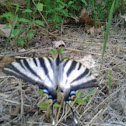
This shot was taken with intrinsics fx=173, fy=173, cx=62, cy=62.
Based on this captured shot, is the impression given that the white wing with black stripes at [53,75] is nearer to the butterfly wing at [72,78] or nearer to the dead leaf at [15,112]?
the butterfly wing at [72,78]

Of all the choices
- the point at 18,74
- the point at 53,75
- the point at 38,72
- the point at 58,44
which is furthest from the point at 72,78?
the point at 58,44

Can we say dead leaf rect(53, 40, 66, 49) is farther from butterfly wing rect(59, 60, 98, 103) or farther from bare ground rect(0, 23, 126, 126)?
butterfly wing rect(59, 60, 98, 103)

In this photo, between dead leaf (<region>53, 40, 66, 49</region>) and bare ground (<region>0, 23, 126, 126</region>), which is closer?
bare ground (<region>0, 23, 126, 126</region>)

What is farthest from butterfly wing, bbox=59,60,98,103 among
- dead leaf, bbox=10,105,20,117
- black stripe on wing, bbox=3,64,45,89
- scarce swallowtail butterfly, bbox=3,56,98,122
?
dead leaf, bbox=10,105,20,117

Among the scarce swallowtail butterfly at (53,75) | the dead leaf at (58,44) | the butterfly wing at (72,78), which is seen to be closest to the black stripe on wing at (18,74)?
the scarce swallowtail butterfly at (53,75)

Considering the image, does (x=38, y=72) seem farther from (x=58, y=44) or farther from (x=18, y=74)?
(x=58, y=44)

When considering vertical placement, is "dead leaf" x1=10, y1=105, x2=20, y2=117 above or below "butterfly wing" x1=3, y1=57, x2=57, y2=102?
below
